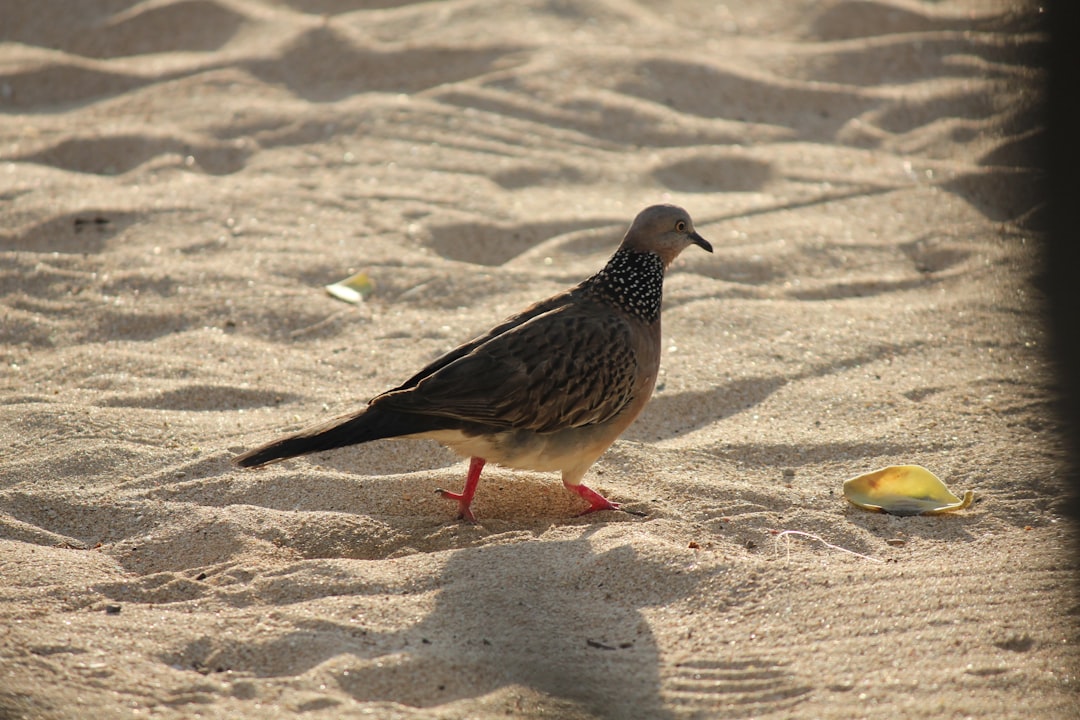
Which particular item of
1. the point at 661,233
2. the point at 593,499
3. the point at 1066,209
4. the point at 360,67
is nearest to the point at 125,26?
the point at 360,67

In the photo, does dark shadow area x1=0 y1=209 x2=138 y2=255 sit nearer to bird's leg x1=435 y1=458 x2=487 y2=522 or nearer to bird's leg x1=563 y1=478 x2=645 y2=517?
bird's leg x1=435 y1=458 x2=487 y2=522

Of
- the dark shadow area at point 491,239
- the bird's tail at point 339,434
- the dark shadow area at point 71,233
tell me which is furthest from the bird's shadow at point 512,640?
the dark shadow area at point 71,233

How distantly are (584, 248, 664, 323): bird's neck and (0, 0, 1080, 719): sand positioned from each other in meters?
0.65

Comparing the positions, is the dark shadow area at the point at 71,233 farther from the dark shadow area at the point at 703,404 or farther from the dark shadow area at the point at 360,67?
the dark shadow area at the point at 703,404

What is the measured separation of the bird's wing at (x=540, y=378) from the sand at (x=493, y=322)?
426 millimetres

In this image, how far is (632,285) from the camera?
15.3ft

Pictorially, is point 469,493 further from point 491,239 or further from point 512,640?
point 491,239

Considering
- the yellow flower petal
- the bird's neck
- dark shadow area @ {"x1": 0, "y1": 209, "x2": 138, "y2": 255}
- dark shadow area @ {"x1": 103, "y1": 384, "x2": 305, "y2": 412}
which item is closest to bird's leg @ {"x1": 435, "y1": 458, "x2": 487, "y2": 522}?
the bird's neck

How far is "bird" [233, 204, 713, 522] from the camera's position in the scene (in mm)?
4047

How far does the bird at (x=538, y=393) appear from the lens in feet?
13.3

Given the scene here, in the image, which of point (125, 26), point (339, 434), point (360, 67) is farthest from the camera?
point (125, 26)

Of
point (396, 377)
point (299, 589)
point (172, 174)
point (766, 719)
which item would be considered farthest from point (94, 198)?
point (766, 719)

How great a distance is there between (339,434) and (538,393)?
2.51ft

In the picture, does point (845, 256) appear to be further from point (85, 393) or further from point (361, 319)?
point (85, 393)
